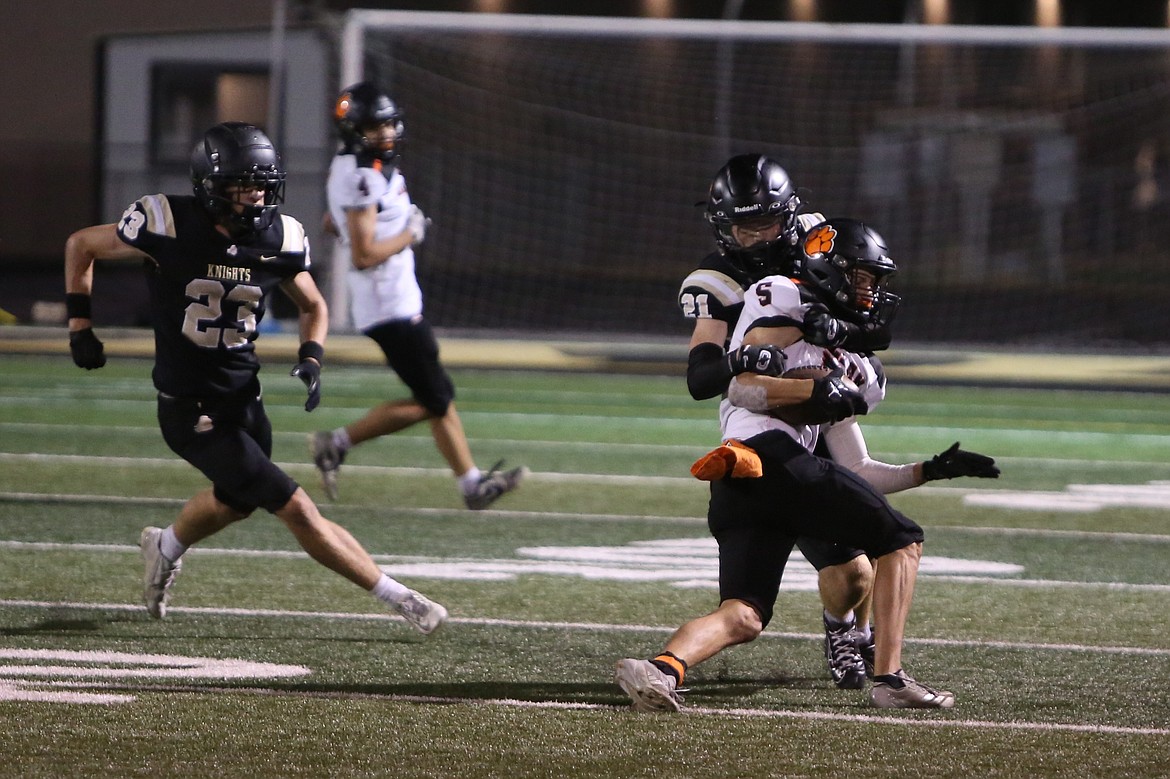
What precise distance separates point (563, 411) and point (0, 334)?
22.6 feet

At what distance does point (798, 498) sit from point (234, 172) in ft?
6.12

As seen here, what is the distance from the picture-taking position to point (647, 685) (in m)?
4.32

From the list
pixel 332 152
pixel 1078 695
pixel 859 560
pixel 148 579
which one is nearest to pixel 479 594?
pixel 148 579

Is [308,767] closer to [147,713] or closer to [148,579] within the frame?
[147,713]

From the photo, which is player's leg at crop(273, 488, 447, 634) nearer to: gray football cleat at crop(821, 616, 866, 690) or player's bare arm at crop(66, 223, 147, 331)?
player's bare arm at crop(66, 223, 147, 331)

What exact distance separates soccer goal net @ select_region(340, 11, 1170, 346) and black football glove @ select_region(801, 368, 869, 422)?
14.7m

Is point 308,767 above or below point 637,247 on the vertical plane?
above

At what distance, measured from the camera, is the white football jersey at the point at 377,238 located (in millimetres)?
7762

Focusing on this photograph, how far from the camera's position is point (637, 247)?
74.4 feet

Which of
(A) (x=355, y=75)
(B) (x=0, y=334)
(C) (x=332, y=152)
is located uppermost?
(A) (x=355, y=75)

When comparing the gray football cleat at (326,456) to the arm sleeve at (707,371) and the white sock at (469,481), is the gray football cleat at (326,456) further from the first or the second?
the arm sleeve at (707,371)

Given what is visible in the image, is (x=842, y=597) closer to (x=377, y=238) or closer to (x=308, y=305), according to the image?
(x=308, y=305)

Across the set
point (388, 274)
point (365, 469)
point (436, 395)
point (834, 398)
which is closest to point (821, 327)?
point (834, 398)

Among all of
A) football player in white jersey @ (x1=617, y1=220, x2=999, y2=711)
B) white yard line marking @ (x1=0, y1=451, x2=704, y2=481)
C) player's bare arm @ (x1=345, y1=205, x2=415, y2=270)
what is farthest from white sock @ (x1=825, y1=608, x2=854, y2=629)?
white yard line marking @ (x1=0, y1=451, x2=704, y2=481)
